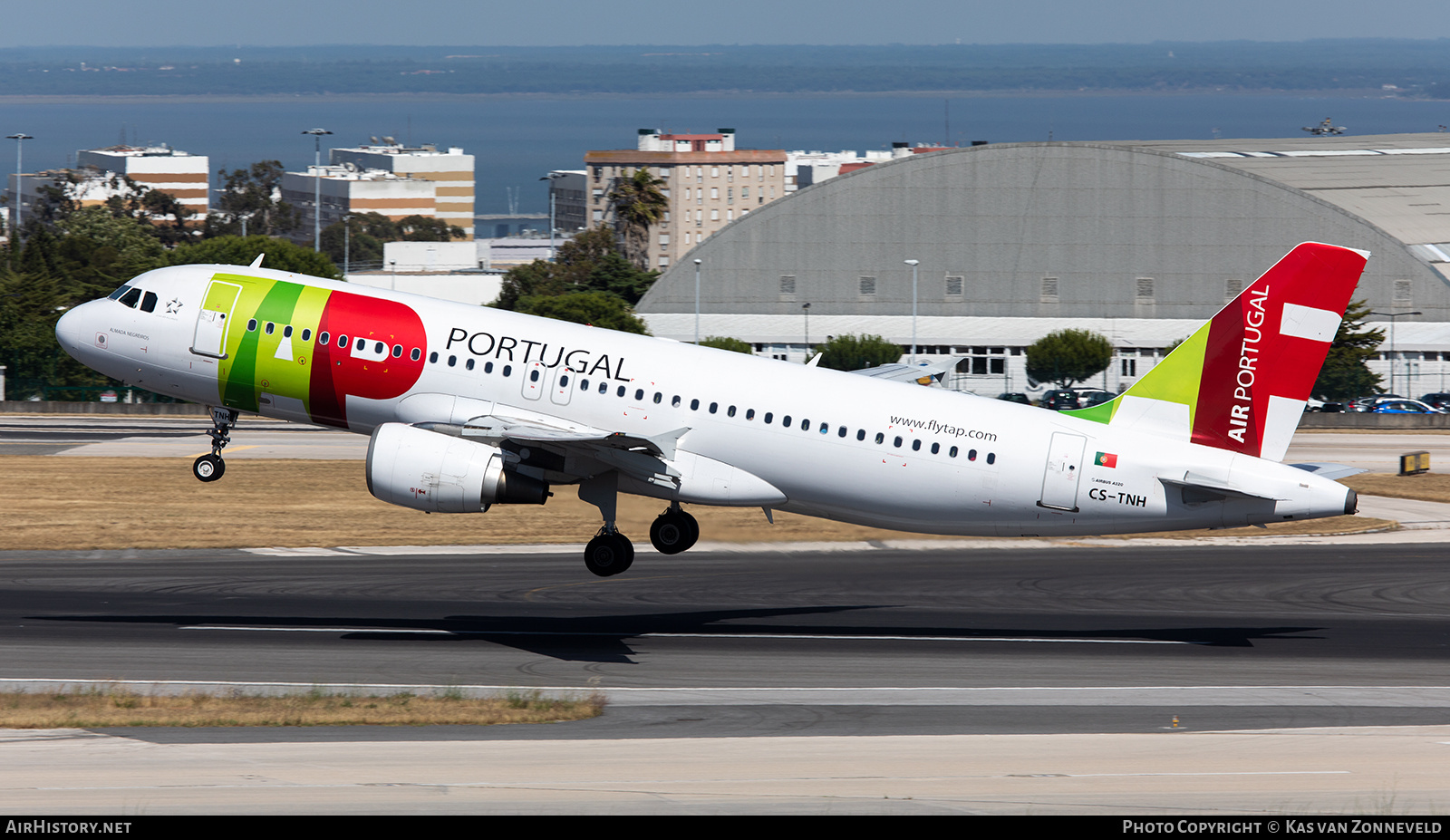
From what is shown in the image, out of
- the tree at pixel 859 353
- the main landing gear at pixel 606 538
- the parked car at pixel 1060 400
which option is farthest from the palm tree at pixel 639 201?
the main landing gear at pixel 606 538

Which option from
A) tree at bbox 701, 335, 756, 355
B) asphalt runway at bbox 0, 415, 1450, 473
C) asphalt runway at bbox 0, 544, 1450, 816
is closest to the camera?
asphalt runway at bbox 0, 544, 1450, 816

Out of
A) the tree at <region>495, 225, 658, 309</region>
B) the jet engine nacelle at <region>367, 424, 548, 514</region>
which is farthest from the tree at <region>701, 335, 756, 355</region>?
the jet engine nacelle at <region>367, 424, 548, 514</region>

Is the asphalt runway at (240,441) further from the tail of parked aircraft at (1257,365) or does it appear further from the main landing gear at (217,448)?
the tail of parked aircraft at (1257,365)

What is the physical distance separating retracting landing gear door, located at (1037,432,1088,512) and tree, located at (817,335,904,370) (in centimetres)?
7310

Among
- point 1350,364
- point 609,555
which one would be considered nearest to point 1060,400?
point 1350,364

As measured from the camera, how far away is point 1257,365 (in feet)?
113

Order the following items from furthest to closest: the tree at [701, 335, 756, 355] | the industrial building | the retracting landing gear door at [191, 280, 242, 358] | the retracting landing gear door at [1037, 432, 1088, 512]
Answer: the industrial building < the tree at [701, 335, 756, 355] < the retracting landing gear door at [191, 280, 242, 358] < the retracting landing gear door at [1037, 432, 1088, 512]

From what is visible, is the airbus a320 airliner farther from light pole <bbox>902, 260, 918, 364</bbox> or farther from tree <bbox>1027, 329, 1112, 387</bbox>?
tree <bbox>1027, 329, 1112, 387</bbox>

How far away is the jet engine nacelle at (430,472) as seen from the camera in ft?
108

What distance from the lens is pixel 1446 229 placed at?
382 feet

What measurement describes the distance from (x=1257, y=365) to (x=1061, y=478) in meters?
5.31

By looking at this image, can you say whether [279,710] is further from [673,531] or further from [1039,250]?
[1039,250]

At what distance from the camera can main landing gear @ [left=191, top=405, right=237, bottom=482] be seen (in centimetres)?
3597

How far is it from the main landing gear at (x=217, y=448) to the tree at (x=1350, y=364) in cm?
8009
